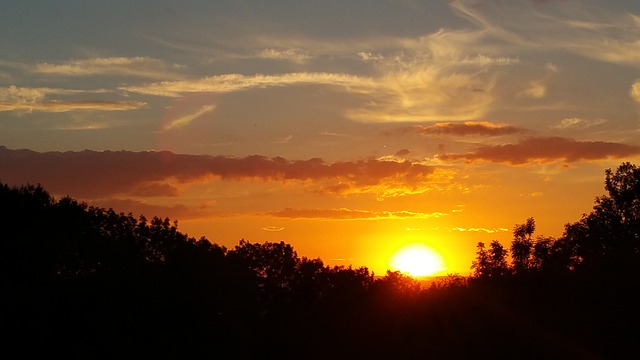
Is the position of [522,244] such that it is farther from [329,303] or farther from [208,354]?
[208,354]

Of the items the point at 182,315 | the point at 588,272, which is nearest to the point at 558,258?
the point at 588,272

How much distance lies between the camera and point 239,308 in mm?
65062

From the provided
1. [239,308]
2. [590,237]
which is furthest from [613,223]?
[239,308]

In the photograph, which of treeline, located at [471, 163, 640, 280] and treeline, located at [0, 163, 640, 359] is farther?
treeline, located at [471, 163, 640, 280]

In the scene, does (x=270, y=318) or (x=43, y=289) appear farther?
(x=270, y=318)

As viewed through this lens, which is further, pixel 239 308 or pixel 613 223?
pixel 613 223

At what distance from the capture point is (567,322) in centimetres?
5381

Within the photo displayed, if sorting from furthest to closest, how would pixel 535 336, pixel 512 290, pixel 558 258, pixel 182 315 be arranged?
pixel 558 258
pixel 512 290
pixel 182 315
pixel 535 336

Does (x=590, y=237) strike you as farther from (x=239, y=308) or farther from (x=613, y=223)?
(x=239, y=308)

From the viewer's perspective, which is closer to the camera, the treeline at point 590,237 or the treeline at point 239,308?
the treeline at point 239,308

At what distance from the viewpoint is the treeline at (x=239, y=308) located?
52.6 meters

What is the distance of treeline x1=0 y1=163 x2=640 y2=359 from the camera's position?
5256cm

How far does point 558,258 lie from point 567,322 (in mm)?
25189

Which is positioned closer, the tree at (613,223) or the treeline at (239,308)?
the treeline at (239,308)
